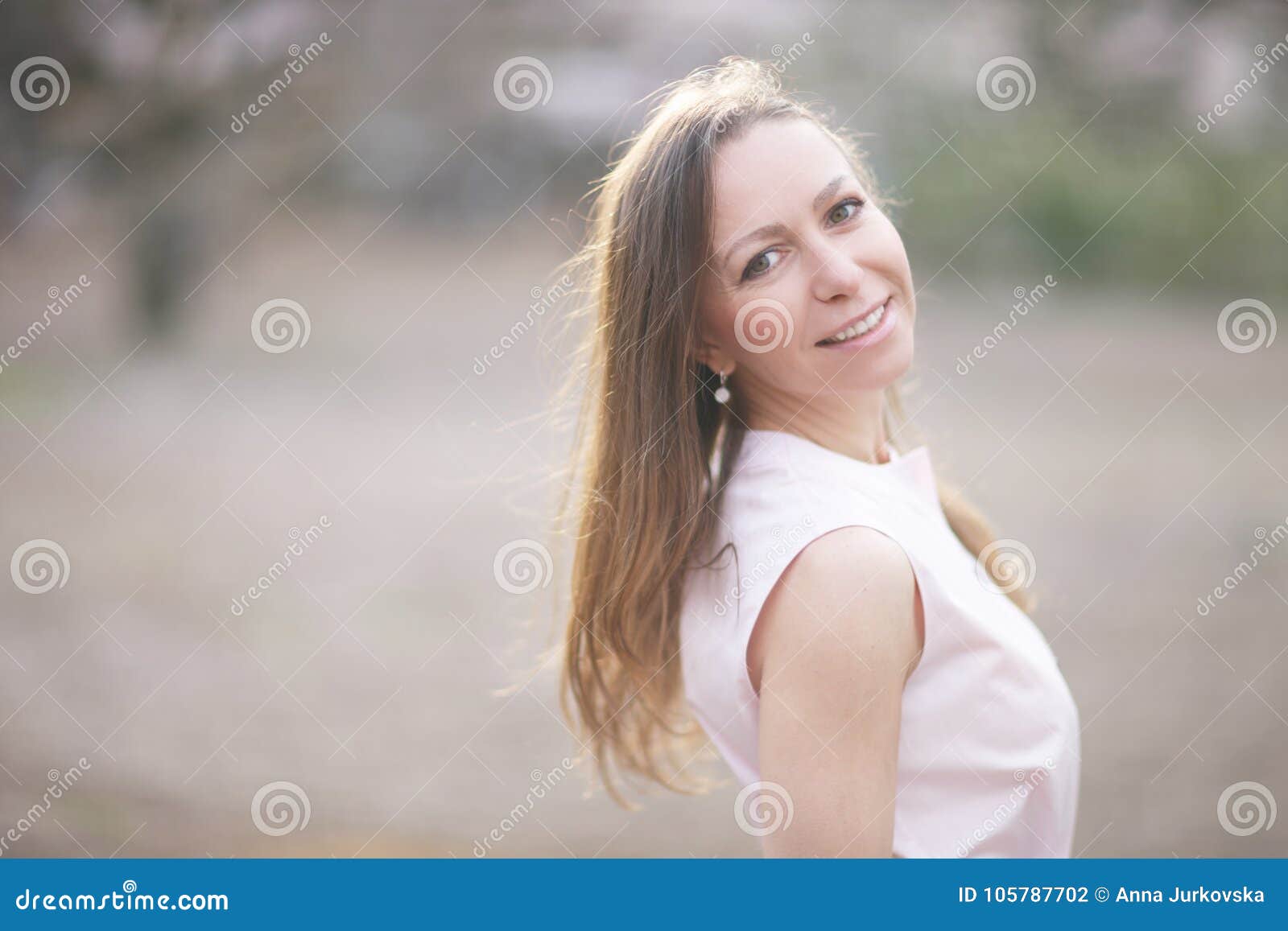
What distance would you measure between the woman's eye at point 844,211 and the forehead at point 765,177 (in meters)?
0.04

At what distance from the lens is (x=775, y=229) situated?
1.42 m

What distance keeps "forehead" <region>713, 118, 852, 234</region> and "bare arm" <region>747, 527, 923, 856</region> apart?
456mm

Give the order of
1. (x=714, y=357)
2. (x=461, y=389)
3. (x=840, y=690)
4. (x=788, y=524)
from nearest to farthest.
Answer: (x=840, y=690), (x=788, y=524), (x=714, y=357), (x=461, y=389)

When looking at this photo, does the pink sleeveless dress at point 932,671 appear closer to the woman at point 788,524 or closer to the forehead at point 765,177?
the woman at point 788,524

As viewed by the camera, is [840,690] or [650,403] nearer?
[840,690]

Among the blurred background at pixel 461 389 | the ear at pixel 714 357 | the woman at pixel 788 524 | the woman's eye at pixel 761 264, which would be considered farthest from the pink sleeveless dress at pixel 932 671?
the blurred background at pixel 461 389

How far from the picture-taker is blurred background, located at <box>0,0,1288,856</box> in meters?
3.93

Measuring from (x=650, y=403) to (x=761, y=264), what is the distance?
27 cm

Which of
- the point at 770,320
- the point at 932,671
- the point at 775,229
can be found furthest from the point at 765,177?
the point at 932,671

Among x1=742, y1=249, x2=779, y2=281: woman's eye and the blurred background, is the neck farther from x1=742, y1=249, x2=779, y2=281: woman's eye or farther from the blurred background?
the blurred background

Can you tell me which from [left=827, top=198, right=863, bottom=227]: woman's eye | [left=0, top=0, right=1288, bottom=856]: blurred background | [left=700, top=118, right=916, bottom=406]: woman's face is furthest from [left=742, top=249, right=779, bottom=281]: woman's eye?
[left=0, top=0, right=1288, bottom=856]: blurred background

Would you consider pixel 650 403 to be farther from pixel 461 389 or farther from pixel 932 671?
pixel 461 389

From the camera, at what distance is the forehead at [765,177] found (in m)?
1.42

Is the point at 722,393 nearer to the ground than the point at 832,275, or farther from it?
nearer to the ground
